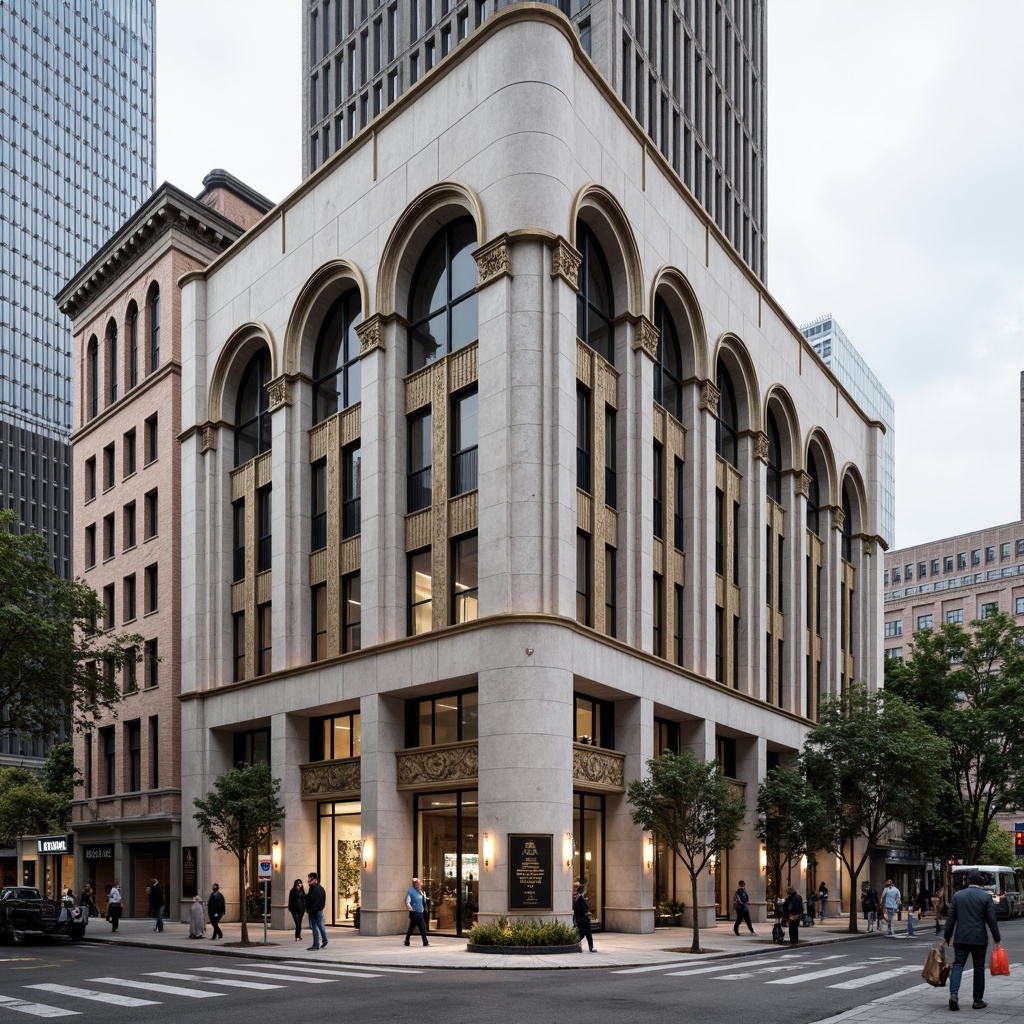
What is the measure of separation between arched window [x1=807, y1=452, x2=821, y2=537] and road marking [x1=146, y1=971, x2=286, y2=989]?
39.7 m

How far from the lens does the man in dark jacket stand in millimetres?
15398

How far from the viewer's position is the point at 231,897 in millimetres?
42125

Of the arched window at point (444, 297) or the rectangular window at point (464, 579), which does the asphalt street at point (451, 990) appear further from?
the arched window at point (444, 297)

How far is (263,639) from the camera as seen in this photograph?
42312 millimetres

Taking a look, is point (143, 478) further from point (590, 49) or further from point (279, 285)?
point (590, 49)

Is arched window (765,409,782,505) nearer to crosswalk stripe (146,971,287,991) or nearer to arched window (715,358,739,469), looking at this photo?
arched window (715,358,739,469)

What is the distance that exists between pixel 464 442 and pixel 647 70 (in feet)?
126

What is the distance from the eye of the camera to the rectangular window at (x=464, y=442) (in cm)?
3444

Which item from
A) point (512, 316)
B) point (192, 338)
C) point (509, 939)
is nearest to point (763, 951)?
point (509, 939)

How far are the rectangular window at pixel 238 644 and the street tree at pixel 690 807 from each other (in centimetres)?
1775

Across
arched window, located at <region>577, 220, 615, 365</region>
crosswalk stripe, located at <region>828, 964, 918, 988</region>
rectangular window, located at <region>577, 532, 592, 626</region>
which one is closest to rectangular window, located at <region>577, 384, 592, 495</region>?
rectangular window, located at <region>577, 532, 592, 626</region>

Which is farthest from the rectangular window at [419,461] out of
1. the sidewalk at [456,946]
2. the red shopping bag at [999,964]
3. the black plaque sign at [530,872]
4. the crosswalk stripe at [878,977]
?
the red shopping bag at [999,964]

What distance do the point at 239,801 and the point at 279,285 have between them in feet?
62.1

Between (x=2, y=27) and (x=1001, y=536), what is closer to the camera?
(x=1001, y=536)
